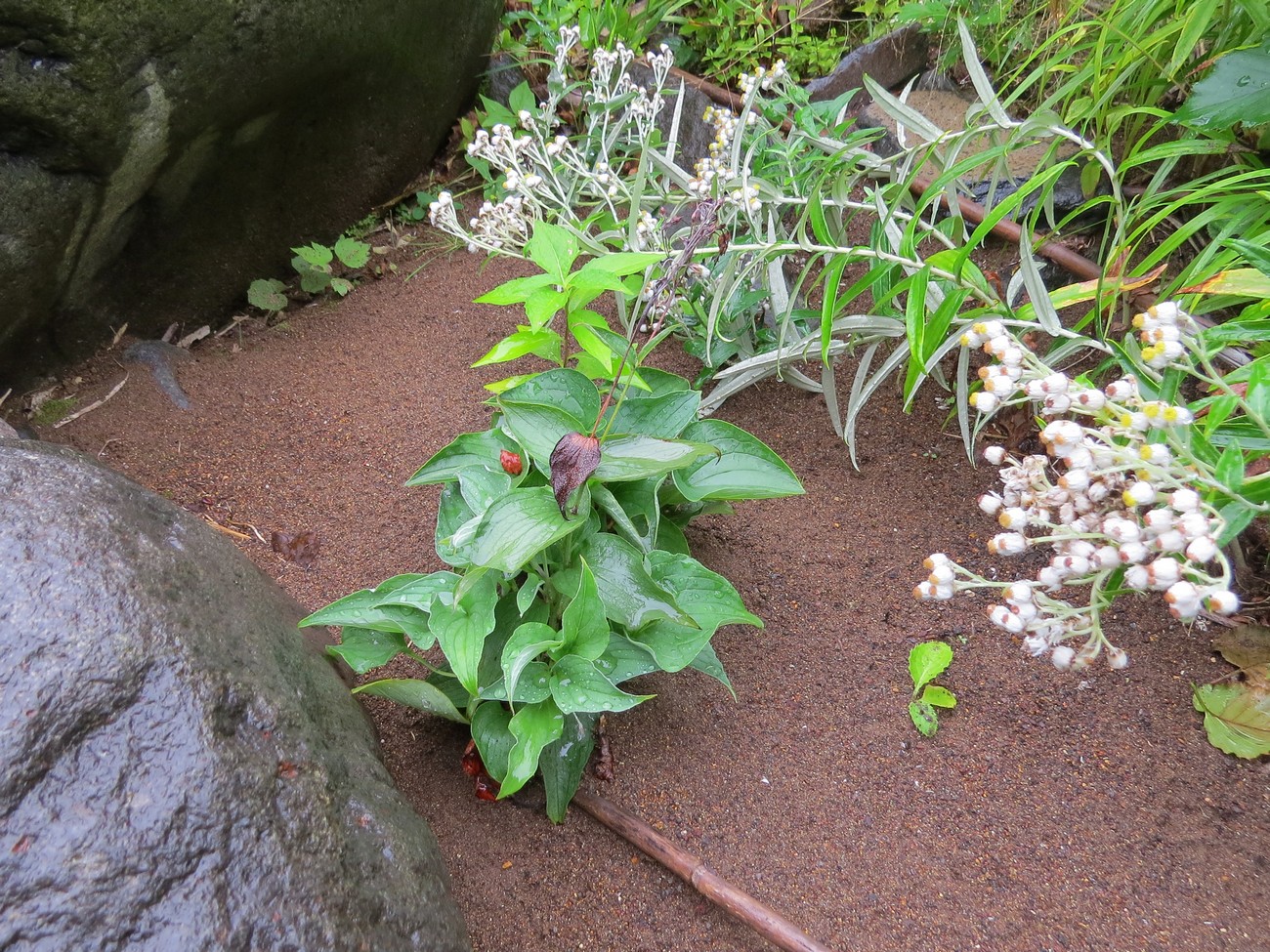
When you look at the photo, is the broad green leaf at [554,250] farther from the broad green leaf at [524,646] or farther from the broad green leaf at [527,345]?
the broad green leaf at [524,646]

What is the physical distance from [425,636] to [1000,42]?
9.03 ft

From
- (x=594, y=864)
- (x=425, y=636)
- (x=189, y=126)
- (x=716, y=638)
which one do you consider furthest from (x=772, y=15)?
(x=594, y=864)

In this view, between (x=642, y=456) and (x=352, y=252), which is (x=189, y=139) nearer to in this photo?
(x=352, y=252)

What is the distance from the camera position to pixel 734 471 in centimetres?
163

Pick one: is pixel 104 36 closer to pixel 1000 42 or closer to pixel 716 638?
pixel 716 638

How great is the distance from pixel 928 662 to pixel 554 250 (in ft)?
3.80

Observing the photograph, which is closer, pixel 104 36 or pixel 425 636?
pixel 425 636

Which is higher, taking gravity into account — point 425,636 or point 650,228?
point 650,228

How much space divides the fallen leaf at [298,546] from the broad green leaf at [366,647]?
0.49 metres

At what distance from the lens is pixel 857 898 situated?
1444 mm

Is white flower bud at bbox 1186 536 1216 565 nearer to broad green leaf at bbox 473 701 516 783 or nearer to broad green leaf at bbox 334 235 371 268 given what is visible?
broad green leaf at bbox 473 701 516 783

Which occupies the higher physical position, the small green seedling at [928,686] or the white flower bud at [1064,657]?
the white flower bud at [1064,657]

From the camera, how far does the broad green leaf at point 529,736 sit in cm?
136

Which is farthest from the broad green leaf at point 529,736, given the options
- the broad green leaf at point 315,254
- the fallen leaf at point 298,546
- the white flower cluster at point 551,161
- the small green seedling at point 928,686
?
the broad green leaf at point 315,254
